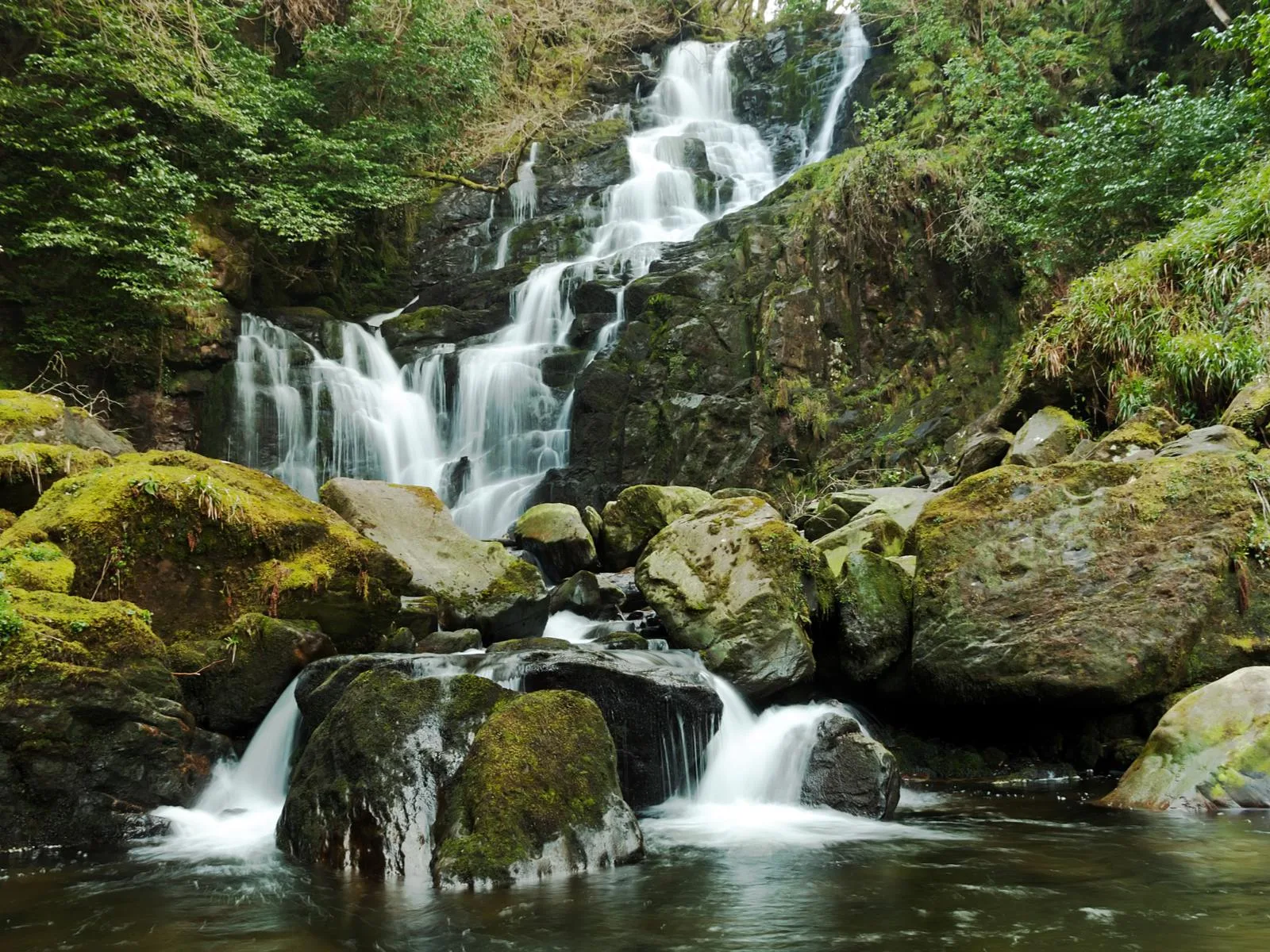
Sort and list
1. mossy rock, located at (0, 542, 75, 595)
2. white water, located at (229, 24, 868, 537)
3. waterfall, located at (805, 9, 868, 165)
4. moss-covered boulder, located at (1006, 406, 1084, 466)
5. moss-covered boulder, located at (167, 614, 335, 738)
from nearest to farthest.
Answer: mossy rock, located at (0, 542, 75, 595) < moss-covered boulder, located at (167, 614, 335, 738) < moss-covered boulder, located at (1006, 406, 1084, 466) < white water, located at (229, 24, 868, 537) < waterfall, located at (805, 9, 868, 165)

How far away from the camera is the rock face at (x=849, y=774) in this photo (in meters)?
5.98

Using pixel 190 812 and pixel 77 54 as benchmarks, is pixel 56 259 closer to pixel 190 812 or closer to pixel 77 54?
pixel 77 54

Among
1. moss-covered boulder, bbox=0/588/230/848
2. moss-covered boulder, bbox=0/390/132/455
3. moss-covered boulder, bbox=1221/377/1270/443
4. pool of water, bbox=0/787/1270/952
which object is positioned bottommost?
pool of water, bbox=0/787/1270/952

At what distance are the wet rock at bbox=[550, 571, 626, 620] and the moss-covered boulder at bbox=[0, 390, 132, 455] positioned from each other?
5.17 meters

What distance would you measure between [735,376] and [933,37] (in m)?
8.21

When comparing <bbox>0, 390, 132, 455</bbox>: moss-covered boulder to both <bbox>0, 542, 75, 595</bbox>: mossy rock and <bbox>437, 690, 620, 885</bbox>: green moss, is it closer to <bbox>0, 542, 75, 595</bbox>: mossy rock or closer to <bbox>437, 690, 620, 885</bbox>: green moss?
<bbox>0, 542, 75, 595</bbox>: mossy rock

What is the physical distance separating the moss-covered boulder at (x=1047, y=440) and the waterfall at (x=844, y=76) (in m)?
14.8

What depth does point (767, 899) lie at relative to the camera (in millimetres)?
4270

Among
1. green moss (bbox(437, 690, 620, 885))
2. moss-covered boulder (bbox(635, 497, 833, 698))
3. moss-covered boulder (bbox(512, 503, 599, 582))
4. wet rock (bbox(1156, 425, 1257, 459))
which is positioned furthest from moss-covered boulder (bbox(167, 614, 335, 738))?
wet rock (bbox(1156, 425, 1257, 459))

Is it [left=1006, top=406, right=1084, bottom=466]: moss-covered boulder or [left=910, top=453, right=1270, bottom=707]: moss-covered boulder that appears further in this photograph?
[left=1006, top=406, right=1084, bottom=466]: moss-covered boulder

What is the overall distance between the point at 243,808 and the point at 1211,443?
7.97m

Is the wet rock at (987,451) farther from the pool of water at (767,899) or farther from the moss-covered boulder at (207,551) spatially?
the moss-covered boulder at (207,551)

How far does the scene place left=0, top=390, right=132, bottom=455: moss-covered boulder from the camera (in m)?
8.48

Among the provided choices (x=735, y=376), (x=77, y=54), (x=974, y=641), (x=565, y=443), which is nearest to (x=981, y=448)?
(x=974, y=641)
